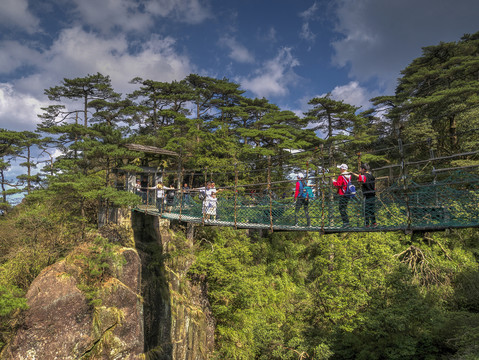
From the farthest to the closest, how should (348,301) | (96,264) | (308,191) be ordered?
1. (348,301)
2. (96,264)
3. (308,191)

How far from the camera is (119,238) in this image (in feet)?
29.5

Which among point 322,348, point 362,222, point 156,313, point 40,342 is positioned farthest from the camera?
point 156,313

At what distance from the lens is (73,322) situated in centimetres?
668

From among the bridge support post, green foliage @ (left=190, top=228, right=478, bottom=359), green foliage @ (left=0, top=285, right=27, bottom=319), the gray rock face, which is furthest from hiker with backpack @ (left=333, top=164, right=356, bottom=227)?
the bridge support post

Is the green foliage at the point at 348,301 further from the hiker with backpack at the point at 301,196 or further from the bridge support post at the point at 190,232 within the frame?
the hiker with backpack at the point at 301,196

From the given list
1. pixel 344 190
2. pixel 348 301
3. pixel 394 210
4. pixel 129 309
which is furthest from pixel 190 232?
pixel 394 210

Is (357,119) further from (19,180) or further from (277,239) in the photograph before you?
(19,180)

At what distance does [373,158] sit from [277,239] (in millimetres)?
5853

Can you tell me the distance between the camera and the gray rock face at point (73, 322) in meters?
6.26

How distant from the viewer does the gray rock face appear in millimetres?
6262

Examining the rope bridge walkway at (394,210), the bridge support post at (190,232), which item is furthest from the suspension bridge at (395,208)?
the bridge support post at (190,232)

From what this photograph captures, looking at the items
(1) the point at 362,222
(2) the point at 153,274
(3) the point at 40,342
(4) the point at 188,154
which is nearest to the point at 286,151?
(4) the point at 188,154

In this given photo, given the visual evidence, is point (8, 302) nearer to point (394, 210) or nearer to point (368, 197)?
point (368, 197)

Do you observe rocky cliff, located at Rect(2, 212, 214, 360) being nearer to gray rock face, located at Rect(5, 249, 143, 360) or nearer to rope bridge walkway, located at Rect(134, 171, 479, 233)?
gray rock face, located at Rect(5, 249, 143, 360)
